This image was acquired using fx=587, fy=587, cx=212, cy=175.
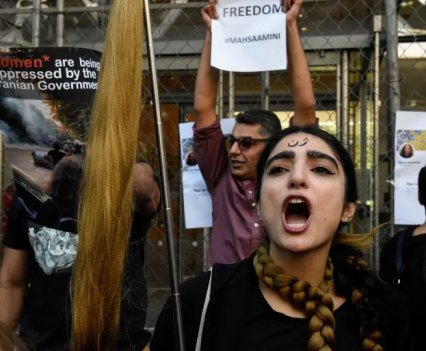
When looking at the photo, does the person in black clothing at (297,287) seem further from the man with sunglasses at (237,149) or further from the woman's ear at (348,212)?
the man with sunglasses at (237,149)

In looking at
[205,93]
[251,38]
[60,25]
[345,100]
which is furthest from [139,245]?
[345,100]

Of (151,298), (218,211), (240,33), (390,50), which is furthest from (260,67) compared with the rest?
(151,298)

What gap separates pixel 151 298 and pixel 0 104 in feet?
10.8

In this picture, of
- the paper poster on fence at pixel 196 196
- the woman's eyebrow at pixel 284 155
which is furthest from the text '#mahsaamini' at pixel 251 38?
the woman's eyebrow at pixel 284 155

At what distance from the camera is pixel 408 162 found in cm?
346

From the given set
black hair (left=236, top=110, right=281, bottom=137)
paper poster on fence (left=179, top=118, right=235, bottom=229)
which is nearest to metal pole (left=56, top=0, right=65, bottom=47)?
paper poster on fence (left=179, top=118, right=235, bottom=229)

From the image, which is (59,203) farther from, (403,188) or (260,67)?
(403,188)

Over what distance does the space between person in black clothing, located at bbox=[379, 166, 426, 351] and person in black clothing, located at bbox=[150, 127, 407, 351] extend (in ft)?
0.95

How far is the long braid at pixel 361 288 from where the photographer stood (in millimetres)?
1473

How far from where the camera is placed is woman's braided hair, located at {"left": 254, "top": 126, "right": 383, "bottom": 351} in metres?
1.45

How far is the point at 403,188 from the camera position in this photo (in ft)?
11.3

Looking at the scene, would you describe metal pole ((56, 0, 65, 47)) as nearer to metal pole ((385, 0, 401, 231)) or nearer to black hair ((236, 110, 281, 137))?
black hair ((236, 110, 281, 137))

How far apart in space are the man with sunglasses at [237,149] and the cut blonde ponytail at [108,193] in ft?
4.31

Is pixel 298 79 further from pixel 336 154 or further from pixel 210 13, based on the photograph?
pixel 336 154
